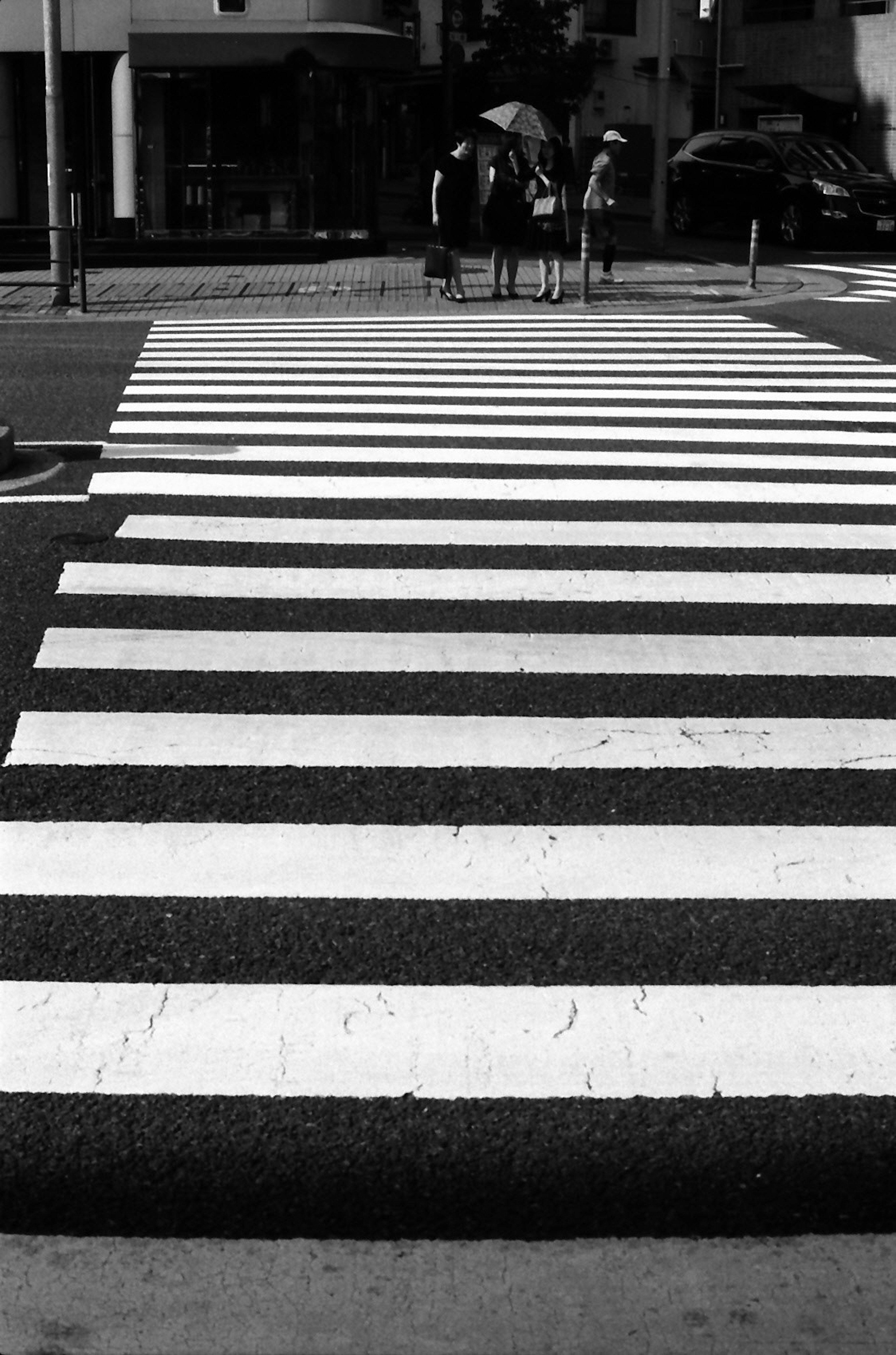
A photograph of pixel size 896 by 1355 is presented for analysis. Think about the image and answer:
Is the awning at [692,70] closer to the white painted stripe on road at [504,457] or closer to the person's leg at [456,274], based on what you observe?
the person's leg at [456,274]

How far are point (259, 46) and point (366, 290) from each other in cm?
481

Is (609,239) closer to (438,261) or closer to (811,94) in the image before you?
(438,261)

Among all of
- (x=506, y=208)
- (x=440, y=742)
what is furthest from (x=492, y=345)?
(x=440, y=742)

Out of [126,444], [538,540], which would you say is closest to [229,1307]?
[538,540]

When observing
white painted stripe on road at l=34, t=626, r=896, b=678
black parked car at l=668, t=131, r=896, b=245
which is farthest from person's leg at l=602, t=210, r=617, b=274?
white painted stripe on road at l=34, t=626, r=896, b=678

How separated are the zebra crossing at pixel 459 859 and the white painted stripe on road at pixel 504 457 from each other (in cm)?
52

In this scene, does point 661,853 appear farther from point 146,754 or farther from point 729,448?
point 729,448

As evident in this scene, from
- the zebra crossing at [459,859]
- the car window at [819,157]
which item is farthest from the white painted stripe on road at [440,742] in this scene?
the car window at [819,157]

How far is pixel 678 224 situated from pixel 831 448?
85.3ft

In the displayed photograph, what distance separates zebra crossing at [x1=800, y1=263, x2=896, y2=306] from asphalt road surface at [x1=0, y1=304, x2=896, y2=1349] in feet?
42.8

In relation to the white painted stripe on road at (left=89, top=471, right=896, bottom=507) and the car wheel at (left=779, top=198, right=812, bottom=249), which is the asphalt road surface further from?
the car wheel at (left=779, top=198, right=812, bottom=249)

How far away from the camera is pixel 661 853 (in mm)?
5520

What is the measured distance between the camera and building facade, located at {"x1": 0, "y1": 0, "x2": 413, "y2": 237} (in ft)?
88.2

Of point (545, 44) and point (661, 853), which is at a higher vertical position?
point (545, 44)
